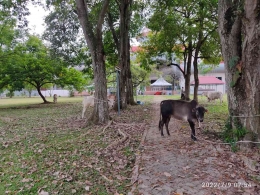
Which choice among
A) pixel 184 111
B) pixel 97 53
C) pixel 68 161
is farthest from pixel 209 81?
pixel 68 161

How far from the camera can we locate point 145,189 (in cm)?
332

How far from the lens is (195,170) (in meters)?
3.87

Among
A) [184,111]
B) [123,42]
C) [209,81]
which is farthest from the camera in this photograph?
[209,81]

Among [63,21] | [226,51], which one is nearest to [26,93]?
[63,21]

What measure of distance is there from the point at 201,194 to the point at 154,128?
449cm

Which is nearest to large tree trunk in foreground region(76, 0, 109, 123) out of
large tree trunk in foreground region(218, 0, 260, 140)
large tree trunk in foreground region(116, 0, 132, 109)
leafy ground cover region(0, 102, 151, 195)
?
leafy ground cover region(0, 102, 151, 195)

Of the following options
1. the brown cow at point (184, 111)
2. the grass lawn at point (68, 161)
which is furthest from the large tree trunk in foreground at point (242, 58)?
the grass lawn at point (68, 161)

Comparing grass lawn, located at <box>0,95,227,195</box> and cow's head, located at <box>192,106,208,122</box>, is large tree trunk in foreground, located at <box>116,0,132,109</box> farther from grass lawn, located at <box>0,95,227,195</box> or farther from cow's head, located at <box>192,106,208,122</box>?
cow's head, located at <box>192,106,208,122</box>

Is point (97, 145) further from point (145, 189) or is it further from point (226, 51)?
point (226, 51)

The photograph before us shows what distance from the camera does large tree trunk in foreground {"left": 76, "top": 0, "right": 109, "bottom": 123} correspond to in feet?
25.0

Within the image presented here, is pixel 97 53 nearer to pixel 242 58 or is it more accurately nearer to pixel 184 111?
pixel 184 111

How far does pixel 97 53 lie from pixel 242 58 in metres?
4.79

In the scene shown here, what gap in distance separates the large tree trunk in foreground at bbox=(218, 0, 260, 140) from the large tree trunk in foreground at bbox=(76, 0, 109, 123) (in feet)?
13.8

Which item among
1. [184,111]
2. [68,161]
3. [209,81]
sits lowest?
[68,161]
